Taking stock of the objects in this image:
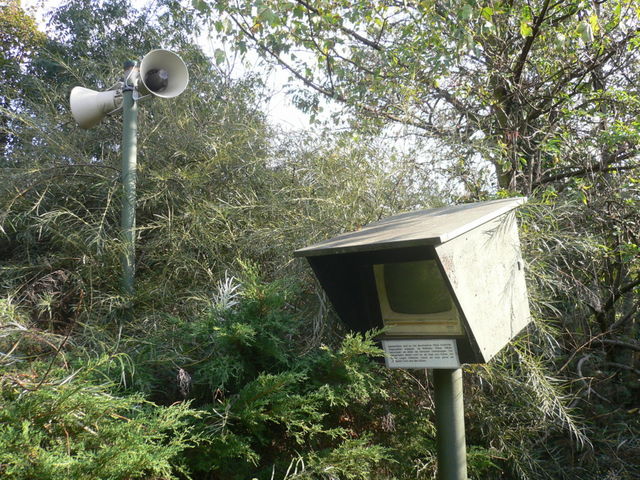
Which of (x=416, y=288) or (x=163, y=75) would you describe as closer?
(x=416, y=288)

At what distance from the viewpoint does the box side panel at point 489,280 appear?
2.18 meters

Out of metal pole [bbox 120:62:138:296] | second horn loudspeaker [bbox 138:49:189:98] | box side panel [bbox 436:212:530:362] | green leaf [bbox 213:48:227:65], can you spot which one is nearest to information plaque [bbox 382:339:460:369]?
box side panel [bbox 436:212:530:362]

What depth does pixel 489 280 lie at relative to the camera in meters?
2.46

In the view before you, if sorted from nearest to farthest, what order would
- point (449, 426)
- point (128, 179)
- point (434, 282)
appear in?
1. point (434, 282)
2. point (449, 426)
3. point (128, 179)

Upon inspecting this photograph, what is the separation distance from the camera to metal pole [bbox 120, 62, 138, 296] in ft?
11.6

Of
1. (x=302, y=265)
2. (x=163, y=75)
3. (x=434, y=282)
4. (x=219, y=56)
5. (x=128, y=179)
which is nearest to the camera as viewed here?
(x=434, y=282)

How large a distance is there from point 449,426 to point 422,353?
1.33 feet

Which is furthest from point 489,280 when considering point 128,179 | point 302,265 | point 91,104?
point 91,104

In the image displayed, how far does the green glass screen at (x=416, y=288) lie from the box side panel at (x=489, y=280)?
14 centimetres

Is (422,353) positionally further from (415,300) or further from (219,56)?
(219,56)

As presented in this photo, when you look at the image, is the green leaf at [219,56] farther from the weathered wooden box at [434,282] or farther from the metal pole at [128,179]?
the weathered wooden box at [434,282]

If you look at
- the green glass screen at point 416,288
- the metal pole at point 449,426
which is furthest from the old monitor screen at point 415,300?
the metal pole at point 449,426

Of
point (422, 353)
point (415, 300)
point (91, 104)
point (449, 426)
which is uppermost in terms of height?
point (91, 104)

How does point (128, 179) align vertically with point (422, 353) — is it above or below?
above
